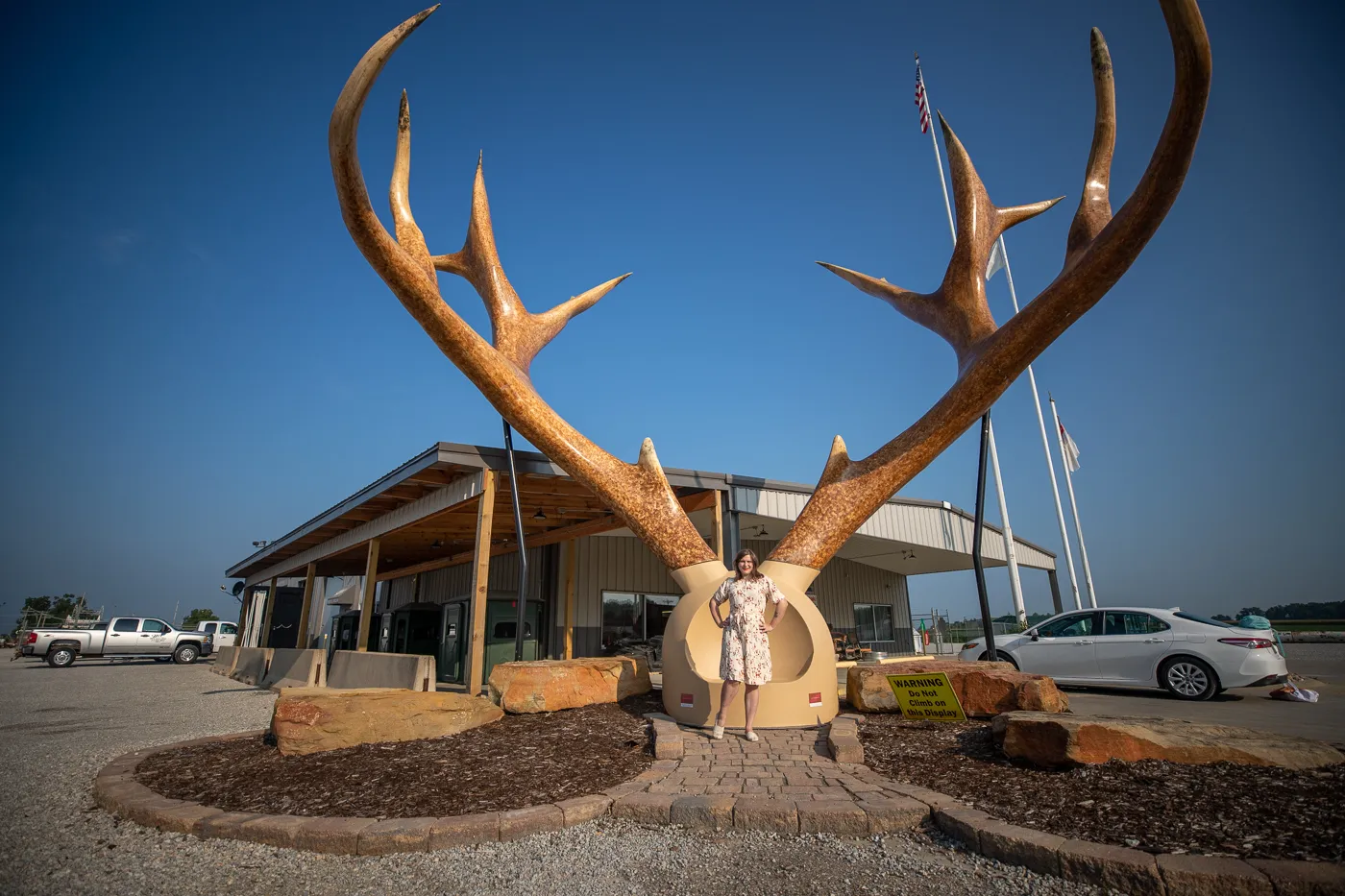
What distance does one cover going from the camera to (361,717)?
5793 millimetres

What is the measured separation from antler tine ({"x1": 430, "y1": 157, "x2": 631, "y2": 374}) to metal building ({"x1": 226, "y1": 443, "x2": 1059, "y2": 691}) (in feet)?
5.91

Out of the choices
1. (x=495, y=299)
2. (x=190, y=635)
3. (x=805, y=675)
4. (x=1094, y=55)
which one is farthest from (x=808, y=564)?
(x=190, y=635)

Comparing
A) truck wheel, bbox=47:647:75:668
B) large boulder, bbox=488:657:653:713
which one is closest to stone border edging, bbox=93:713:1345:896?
large boulder, bbox=488:657:653:713

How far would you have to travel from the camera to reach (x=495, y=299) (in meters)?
9.39

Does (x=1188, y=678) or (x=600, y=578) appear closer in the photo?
(x=1188, y=678)

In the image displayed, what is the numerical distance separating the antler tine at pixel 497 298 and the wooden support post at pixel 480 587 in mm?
2104

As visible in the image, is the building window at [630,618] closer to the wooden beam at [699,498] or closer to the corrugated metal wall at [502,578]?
the corrugated metal wall at [502,578]

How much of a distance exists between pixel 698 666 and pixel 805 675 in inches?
43.0

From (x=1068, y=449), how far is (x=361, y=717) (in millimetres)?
23996

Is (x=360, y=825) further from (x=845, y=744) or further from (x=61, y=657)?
(x=61, y=657)

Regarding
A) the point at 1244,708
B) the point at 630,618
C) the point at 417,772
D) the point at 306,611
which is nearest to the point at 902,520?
the point at 630,618

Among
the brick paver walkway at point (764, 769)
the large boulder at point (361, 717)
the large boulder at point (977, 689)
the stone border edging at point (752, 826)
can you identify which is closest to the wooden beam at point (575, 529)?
the large boulder at point (361, 717)

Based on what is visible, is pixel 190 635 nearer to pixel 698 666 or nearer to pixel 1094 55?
pixel 698 666

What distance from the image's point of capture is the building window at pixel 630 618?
17.1 meters
